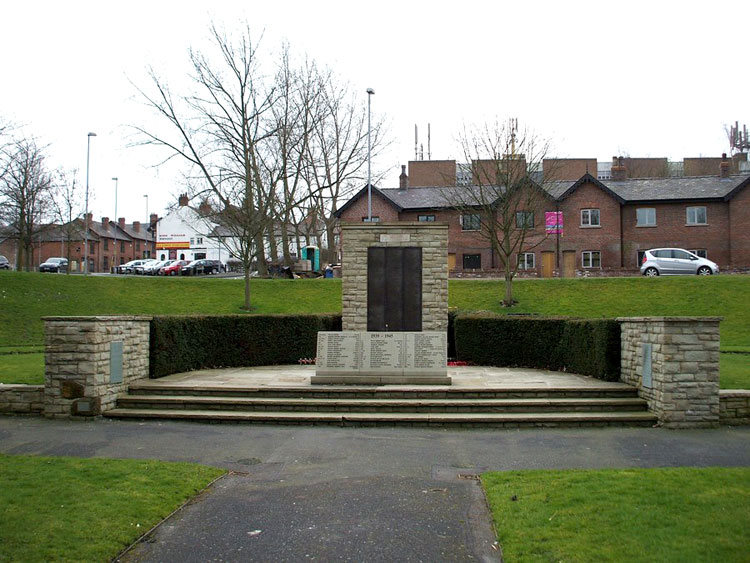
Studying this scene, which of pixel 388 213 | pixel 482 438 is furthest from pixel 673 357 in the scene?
pixel 388 213

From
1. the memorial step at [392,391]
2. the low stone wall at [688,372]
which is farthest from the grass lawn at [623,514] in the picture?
the memorial step at [392,391]

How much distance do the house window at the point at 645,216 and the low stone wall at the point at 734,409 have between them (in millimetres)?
38583

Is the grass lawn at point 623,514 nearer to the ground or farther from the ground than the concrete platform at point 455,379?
nearer to the ground

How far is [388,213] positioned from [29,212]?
24090mm

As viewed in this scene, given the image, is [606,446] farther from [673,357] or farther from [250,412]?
[250,412]

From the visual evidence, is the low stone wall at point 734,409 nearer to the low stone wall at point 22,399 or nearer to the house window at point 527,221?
the low stone wall at point 22,399

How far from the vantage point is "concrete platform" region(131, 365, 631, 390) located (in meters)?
11.9

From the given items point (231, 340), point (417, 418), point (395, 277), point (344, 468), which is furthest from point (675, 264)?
point (344, 468)

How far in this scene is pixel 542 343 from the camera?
49.9 feet

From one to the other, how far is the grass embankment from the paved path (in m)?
16.0

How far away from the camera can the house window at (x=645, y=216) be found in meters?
46.0

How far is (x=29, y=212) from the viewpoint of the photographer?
37406 mm

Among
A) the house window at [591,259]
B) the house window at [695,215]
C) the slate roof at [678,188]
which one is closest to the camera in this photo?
the slate roof at [678,188]

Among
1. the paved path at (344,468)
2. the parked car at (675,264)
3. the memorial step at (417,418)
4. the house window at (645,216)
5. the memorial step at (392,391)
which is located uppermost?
the house window at (645,216)
